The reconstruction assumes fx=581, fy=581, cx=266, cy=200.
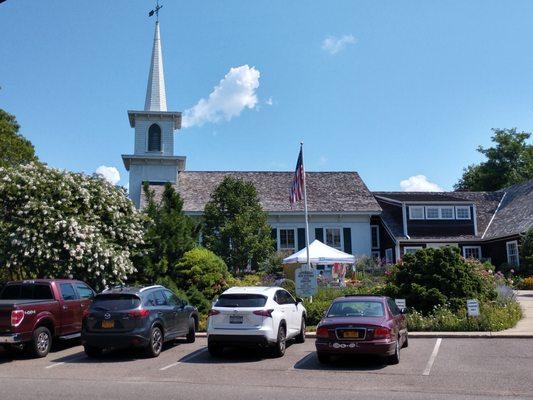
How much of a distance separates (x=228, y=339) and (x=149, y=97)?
36589 mm

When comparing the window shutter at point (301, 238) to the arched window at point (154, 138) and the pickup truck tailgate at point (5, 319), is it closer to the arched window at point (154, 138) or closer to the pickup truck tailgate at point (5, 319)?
the arched window at point (154, 138)

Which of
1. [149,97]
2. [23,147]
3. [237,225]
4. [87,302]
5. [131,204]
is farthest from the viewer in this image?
[149,97]

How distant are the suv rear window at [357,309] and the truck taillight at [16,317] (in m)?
7.03

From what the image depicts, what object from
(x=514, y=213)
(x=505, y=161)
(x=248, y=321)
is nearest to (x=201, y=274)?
(x=248, y=321)

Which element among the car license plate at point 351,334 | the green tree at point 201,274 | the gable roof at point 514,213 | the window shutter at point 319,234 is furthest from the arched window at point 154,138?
the car license plate at point 351,334

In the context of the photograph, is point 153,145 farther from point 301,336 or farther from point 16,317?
point 16,317

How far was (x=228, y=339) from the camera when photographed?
13.1 m

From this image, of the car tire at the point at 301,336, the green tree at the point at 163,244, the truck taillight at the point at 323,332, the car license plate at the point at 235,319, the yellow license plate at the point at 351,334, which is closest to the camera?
the yellow license plate at the point at 351,334

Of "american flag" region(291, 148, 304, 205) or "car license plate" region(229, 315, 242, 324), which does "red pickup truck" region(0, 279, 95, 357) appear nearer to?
"car license plate" region(229, 315, 242, 324)

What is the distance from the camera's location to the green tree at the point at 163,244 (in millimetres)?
22219

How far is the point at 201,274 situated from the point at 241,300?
840 cm

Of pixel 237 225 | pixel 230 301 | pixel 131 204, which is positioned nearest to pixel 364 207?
pixel 237 225

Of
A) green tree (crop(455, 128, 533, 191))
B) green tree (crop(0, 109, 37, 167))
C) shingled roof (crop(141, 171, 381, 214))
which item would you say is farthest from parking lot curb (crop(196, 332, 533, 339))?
green tree (crop(455, 128, 533, 191))

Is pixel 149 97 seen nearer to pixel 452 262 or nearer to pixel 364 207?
pixel 364 207
